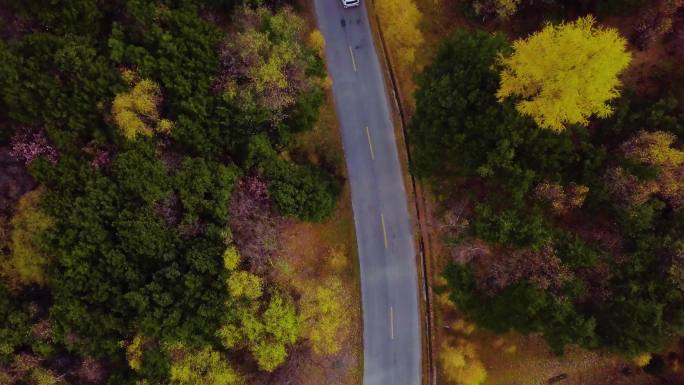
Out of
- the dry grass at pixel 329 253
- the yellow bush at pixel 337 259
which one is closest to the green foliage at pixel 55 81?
the dry grass at pixel 329 253

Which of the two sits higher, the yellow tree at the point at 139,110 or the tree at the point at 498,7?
the tree at the point at 498,7

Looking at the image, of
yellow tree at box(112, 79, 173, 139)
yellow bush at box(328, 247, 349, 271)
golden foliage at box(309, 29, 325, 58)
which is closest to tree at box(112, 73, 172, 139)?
yellow tree at box(112, 79, 173, 139)

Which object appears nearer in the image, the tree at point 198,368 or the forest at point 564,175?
the forest at point 564,175

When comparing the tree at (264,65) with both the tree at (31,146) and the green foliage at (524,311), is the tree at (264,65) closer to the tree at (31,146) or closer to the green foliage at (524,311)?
the tree at (31,146)

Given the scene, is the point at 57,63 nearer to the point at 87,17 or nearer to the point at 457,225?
the point at 87,17

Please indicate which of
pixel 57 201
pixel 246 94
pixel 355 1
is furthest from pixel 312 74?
pixel 57 201

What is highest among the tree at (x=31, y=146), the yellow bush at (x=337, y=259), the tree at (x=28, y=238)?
the tree at (x=31, y=146)
